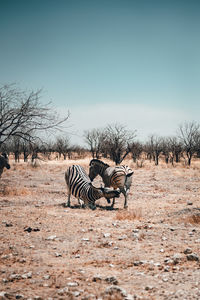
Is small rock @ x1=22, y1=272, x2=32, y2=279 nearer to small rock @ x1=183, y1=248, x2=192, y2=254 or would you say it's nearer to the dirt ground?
the dirt ground

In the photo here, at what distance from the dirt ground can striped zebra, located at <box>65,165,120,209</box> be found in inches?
28.3

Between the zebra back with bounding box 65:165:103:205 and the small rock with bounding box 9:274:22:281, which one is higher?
the zebra back with bounding box 65:165:103:205

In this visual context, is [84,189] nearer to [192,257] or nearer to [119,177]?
[119,177]

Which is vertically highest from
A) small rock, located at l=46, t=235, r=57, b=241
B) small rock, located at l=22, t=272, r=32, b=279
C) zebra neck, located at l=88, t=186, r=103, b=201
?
zebra neck, located at l=88, t=186, r=103, b=201

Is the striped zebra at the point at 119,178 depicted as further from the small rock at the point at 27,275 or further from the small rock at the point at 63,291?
the small rock at the point at 63,291

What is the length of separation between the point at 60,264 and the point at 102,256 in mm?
928

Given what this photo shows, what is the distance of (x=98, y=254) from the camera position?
5637 mm

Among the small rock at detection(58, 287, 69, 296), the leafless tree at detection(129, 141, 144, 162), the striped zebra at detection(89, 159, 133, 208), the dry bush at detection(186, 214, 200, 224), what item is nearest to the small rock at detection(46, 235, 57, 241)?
the small rock at detection(58, 287, 69, 296)

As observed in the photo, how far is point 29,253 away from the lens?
18.5 feet

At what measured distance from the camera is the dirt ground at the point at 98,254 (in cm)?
401

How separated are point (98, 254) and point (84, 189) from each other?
17.1ft

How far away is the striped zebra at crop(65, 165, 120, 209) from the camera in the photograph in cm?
1048

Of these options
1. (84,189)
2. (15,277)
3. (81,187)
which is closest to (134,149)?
(81,187)

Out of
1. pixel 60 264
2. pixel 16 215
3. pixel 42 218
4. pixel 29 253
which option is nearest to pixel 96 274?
pixel 60 264
